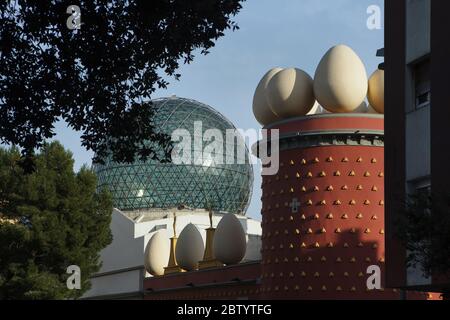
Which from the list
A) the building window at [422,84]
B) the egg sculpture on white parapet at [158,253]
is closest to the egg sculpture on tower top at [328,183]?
the building window at [422,84]

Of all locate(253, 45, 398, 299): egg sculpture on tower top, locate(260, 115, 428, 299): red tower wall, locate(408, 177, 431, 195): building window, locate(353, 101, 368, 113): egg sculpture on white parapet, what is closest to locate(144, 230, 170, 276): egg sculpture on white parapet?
locate(253, 45, 398, 299): egg sculpture on tower top

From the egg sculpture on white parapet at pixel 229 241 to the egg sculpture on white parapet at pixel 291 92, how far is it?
24.8ft

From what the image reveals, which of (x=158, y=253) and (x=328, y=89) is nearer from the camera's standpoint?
(x=328, y=89)

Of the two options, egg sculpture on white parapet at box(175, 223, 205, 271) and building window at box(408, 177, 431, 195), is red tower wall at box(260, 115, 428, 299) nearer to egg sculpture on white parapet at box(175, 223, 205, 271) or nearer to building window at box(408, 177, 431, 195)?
building window at box(408, 177, 431, 195)

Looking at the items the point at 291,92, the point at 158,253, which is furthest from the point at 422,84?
the point at 158,253

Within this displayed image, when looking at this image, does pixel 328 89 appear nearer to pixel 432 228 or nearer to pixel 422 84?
pixel 422 84

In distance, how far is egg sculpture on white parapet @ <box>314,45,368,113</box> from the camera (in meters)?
29.8

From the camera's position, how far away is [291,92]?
101 feet

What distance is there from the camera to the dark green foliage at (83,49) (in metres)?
16.0

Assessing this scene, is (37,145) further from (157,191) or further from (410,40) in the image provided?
(157,191)

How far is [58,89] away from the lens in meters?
16.3

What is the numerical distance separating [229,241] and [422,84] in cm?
1770

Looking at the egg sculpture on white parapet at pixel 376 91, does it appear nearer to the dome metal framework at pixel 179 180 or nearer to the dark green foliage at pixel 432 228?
the dark green foliage at pixel 432 228
